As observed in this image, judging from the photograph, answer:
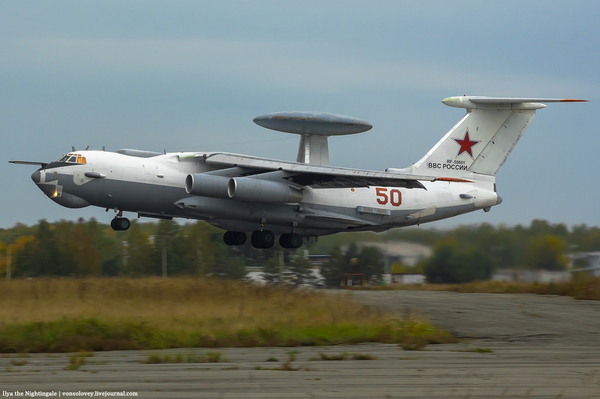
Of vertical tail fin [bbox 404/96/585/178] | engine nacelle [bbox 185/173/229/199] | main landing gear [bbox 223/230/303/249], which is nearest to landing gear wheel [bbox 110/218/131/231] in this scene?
engine nacelle [bbox 185/173/229/199]

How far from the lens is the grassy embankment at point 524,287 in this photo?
17797 mm

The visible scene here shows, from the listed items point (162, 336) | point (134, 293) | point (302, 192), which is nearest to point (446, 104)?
point (302, 192)

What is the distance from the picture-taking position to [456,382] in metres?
7.18

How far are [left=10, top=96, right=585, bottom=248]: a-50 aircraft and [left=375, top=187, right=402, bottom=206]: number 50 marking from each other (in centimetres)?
3

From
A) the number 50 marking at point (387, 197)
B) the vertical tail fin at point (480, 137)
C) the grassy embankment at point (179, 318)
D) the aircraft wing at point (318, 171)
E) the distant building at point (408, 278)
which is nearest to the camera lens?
the grassy embankment at point (179, 318)

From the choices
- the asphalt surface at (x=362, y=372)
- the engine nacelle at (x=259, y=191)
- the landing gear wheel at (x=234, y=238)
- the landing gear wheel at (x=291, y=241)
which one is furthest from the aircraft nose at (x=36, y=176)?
the asphalt surface at (x=362, y=372)

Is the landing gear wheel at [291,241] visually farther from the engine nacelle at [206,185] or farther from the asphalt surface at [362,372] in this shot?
the asphalt surface at [362,372]

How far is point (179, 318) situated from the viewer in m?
11.8

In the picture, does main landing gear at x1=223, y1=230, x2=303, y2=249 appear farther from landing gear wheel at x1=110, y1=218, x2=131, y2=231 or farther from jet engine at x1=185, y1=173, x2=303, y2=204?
landing gear wheel at x1=110, y1=218, x2=131, y2=231

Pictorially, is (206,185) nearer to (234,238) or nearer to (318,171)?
(318,171)

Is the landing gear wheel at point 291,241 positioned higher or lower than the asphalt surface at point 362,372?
higher

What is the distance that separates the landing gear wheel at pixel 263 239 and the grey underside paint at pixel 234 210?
199mm

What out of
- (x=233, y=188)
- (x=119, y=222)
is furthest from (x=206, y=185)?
(x=119, y=222)

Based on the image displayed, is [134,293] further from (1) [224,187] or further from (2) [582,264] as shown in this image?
(2) [582,264]
